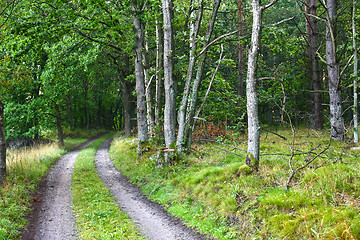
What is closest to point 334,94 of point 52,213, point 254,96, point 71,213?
point 254,96

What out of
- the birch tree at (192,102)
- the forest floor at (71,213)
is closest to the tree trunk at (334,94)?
the birch tree at (192,102)

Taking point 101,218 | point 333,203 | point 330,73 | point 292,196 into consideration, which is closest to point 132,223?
point 101,218

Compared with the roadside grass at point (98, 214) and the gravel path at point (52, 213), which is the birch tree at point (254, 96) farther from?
the gravel path at point (52, 213)

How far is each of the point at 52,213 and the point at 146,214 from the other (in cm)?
298

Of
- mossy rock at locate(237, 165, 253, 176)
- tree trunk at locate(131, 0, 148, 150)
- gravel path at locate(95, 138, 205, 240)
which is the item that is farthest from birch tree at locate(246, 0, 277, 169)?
tree trunk at locate(131, 0, 148, 150)

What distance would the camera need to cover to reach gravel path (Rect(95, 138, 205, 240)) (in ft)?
20.7

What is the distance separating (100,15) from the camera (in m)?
12.6

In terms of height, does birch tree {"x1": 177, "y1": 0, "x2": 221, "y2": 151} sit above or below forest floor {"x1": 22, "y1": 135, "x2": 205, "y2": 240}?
above

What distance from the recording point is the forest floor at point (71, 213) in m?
6.52

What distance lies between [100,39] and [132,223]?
11.2 m

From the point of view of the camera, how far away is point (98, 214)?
7.59 metres

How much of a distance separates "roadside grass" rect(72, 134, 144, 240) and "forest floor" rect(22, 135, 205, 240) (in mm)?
204

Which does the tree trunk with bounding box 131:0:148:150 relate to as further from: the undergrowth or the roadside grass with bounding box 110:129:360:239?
the roadside grass with bounding box 110:129:360:239

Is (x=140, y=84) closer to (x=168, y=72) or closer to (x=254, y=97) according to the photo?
(x=168, y=72)
